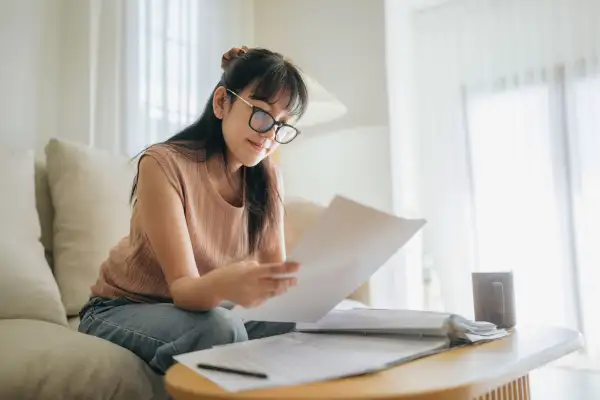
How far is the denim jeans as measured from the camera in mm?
833

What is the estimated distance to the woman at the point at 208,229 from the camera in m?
0.85

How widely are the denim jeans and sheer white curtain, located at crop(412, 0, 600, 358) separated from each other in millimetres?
1306

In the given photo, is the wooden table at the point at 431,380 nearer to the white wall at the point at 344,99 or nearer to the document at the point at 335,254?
the document at the point at 335,254

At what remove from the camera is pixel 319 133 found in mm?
2389

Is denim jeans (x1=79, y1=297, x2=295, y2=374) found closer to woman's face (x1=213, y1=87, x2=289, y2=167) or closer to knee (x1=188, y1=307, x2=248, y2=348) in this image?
knee (x1=188, y1=307, x2=248, y2=348)

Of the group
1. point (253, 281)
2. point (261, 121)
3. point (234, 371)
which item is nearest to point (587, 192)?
point (261, 121)

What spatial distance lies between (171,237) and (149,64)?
142 cm

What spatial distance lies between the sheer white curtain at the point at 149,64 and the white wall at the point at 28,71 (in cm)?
12

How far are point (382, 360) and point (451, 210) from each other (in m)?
1.65

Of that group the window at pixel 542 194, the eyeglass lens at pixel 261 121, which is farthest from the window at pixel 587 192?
the eyeglass lens at pixel 261 121

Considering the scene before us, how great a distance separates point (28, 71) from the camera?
1.84 metres

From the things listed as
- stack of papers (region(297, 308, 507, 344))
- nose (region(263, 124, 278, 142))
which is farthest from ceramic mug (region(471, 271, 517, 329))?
nose (region(263, 124, 278, 142))

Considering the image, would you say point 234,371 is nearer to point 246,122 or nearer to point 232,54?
point 246,122

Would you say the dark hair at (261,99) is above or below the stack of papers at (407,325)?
above
